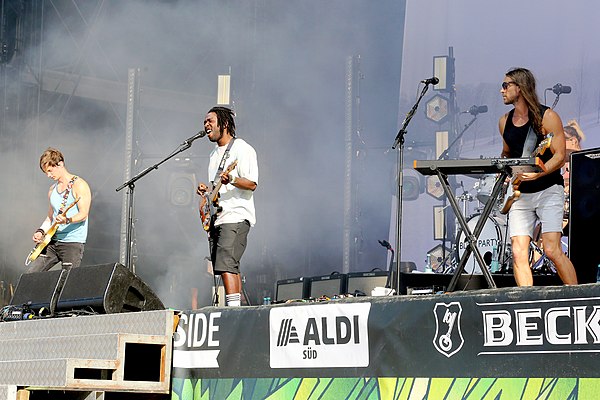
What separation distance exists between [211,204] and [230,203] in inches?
4.5

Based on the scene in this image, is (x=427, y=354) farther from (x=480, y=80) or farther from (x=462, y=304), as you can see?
(x=480, y=80)

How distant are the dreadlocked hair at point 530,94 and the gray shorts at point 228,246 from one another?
184 cm

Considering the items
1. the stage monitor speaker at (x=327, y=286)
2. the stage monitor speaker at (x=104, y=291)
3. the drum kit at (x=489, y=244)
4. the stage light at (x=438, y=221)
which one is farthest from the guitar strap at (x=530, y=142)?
the stage light at (x=438, y=221)

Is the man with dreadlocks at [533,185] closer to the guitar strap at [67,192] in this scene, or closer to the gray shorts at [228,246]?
the gray shorts at [228,246]

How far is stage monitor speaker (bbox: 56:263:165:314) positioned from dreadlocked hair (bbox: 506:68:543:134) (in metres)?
2.43

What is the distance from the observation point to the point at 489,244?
8.42 meters

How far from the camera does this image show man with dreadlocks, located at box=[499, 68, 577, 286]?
467 cm

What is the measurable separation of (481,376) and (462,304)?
0.29 metres

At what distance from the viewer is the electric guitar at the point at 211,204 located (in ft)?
18.4

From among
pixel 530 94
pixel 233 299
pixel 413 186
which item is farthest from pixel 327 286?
pixel 530 94

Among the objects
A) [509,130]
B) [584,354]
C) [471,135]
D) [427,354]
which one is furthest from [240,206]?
[471,135]

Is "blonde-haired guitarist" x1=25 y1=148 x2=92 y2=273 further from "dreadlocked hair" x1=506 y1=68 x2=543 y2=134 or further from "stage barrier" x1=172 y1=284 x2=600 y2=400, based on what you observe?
"dreadlocked hair" x1=506 y1=68 x2=543 y2=134

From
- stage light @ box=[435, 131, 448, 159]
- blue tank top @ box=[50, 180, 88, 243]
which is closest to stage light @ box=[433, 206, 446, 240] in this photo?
stage light @ box=[435, 131, 448, 159]

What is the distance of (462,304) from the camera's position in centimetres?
367
